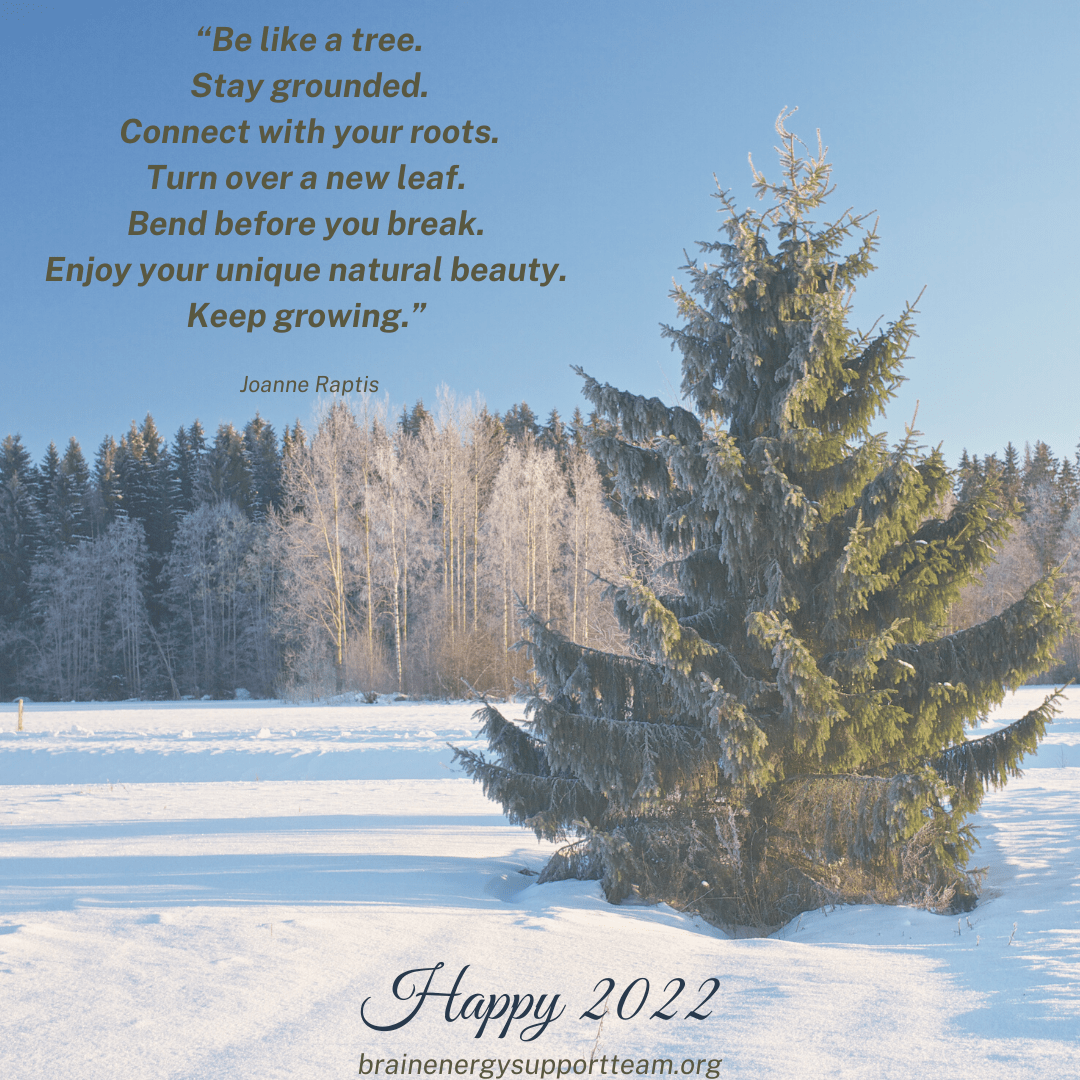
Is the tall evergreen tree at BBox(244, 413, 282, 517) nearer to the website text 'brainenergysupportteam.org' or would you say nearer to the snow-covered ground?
the snow-covered ground

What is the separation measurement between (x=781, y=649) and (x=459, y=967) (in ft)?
9.68

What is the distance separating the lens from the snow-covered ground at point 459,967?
3410mm

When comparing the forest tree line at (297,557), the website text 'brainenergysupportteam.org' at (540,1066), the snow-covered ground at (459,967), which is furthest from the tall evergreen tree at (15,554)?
the website text 'brainenergysupportteam.org' at (540,1066)

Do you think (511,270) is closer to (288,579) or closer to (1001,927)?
(1001,927)

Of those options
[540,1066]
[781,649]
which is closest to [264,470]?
[781,649]

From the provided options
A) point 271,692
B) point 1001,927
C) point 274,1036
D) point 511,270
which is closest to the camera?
point 274,1036

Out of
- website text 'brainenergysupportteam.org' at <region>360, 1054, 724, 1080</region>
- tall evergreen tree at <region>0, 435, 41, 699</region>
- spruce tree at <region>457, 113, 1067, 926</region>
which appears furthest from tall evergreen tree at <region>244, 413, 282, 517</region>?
website text 'brainenergysupportteam.org' at <region>360, 1054, 724, 1080</region>

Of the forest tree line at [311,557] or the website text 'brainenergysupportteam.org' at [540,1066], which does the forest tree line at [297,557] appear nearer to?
the forest tree line at [311,557]

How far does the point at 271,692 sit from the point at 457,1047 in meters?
40.5

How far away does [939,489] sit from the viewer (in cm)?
627

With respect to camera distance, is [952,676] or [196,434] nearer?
[952,676]

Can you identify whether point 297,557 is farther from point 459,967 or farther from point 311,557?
point 459,967

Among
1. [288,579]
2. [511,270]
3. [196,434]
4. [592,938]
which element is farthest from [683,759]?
[196,434]

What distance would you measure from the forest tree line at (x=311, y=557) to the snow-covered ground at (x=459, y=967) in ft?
66.3
